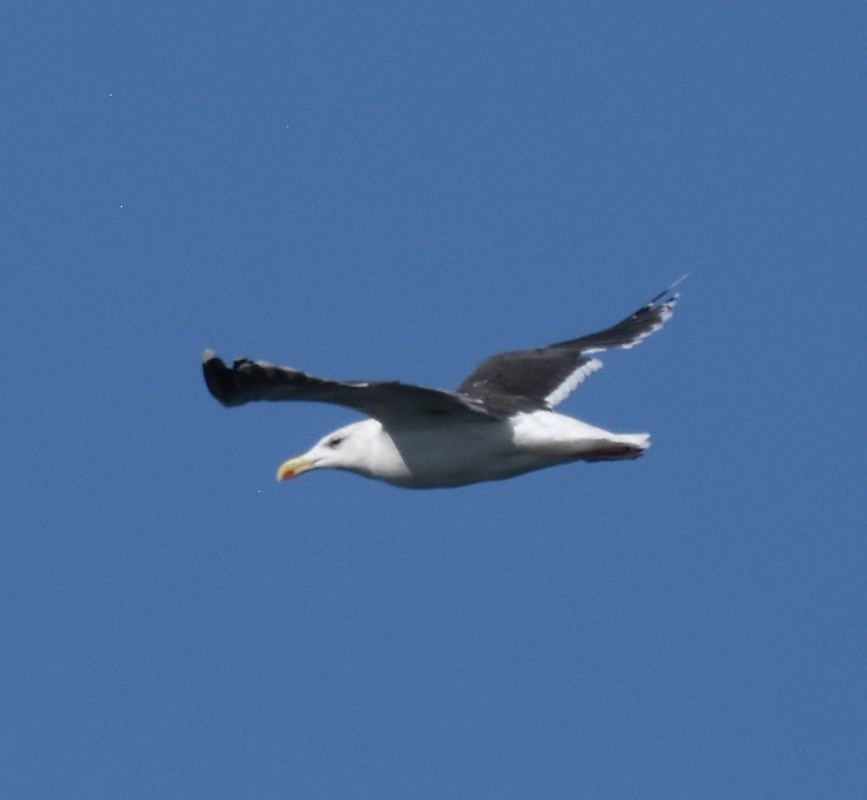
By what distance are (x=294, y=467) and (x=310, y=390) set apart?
9.74ft

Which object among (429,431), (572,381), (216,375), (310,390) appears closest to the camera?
(216,375)

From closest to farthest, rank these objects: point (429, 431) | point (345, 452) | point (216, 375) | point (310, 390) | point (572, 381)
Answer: point (216, 375) < point (310, 390) < point (429, 431) < point (345, 452) < point (572, 381)

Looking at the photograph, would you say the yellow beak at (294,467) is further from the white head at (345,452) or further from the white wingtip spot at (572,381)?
the white wingtip spot at (572,381)

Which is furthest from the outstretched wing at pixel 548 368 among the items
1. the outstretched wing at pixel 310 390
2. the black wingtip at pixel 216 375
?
the black wingtip at pixel 216 375

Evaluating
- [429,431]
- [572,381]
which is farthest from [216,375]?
[572,381]

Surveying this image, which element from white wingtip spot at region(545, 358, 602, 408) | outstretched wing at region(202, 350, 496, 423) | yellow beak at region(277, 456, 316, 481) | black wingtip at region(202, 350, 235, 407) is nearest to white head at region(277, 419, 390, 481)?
yellow beak at region(277, 456, 316, 481)

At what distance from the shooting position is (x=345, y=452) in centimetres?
1745

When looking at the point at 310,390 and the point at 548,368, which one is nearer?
the point at 310,390

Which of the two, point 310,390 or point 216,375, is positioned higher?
point 216,375

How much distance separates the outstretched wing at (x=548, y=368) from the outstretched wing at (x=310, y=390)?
1.18m

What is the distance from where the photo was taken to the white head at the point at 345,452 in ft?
56.2

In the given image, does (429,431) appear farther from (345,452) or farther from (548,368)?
(548,368)

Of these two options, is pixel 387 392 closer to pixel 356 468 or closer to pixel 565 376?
pixel 356 468

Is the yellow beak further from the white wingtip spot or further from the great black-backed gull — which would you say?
the white wingtip spot
